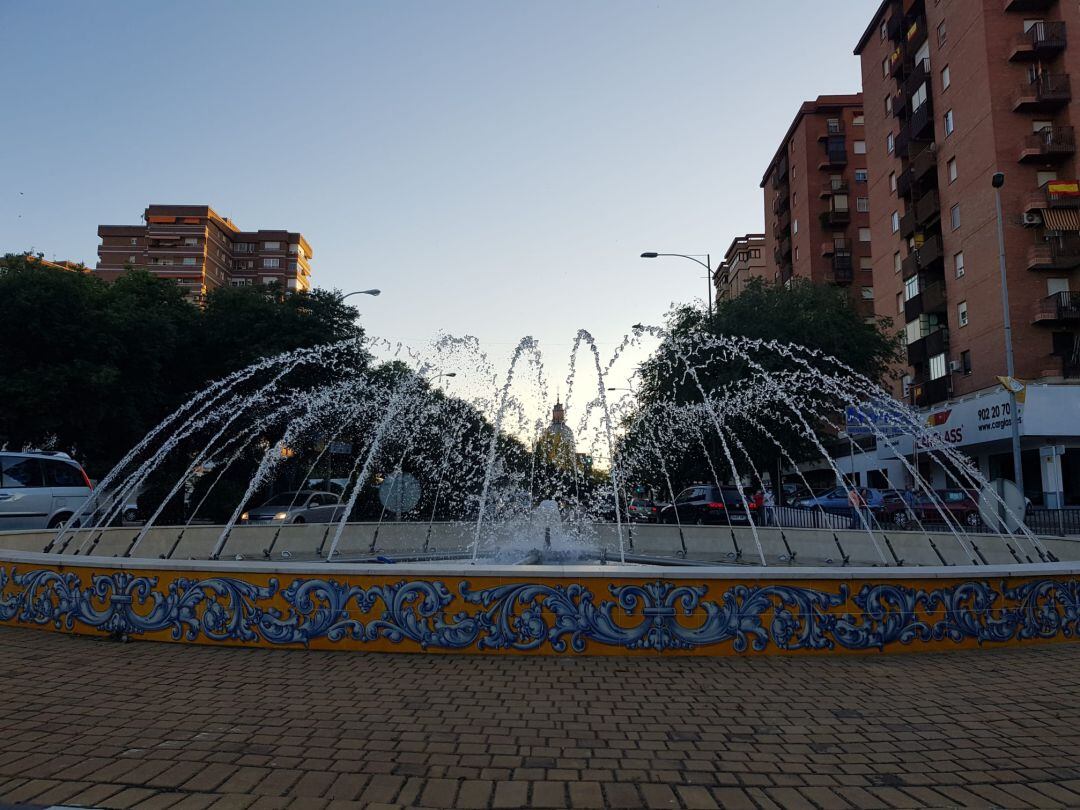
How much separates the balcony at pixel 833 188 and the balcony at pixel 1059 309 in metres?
27.4

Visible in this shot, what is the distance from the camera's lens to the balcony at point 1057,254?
32.4 m

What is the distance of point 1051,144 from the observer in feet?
107

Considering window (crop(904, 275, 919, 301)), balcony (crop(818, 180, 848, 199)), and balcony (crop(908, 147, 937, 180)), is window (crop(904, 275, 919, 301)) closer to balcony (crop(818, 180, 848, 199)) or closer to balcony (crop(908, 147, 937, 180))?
balcony (crop(908, 147, 937, 180))

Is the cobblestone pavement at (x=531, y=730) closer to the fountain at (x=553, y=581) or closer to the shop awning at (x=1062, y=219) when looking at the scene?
the fountain at (x=553, y=581)

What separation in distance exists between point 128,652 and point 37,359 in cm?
2063

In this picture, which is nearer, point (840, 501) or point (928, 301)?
point (840, 501)

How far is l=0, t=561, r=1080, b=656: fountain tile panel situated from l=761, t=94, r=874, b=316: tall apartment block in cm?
5255

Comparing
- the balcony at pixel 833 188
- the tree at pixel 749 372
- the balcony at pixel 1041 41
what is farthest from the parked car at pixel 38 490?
the balcony at pixel 833 188

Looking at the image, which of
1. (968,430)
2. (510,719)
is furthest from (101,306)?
(968,430)

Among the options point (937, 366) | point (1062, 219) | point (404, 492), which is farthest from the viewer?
point (937, 366)

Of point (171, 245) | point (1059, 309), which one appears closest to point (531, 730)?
point (1059, 309)

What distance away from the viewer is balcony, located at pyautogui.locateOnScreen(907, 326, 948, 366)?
38.2 m

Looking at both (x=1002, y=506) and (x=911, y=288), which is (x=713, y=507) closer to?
(x=1002, y=506)

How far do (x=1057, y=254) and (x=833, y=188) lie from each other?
2743cm
